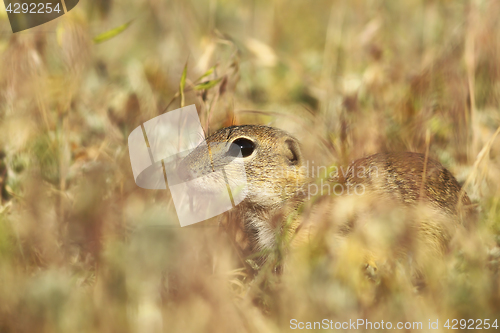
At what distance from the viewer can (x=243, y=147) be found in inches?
76.3

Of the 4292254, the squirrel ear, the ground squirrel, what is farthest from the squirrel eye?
the 4292254

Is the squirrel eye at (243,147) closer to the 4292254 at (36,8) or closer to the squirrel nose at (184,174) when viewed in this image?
the squirrel nose at (184,174)

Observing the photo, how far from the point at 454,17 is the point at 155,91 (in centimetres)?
212

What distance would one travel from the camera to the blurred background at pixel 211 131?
141 cm

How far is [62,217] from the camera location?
1.89m

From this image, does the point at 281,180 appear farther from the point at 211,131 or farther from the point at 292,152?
the point at 211,131

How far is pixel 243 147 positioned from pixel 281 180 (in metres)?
0.21

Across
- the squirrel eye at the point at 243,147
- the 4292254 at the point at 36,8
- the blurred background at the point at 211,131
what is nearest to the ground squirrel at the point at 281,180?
the squirrel eye at the point at 243,147

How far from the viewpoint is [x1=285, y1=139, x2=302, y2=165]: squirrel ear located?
2002 millimetres

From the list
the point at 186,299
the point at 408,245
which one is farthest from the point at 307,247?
the point at 186,299

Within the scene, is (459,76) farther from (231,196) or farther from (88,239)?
(88,239)

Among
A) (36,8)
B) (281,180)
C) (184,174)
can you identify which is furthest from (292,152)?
(36,8)

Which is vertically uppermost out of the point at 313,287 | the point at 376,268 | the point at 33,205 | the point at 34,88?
the point at 34,88

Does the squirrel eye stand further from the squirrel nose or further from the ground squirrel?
the squirrel nose
